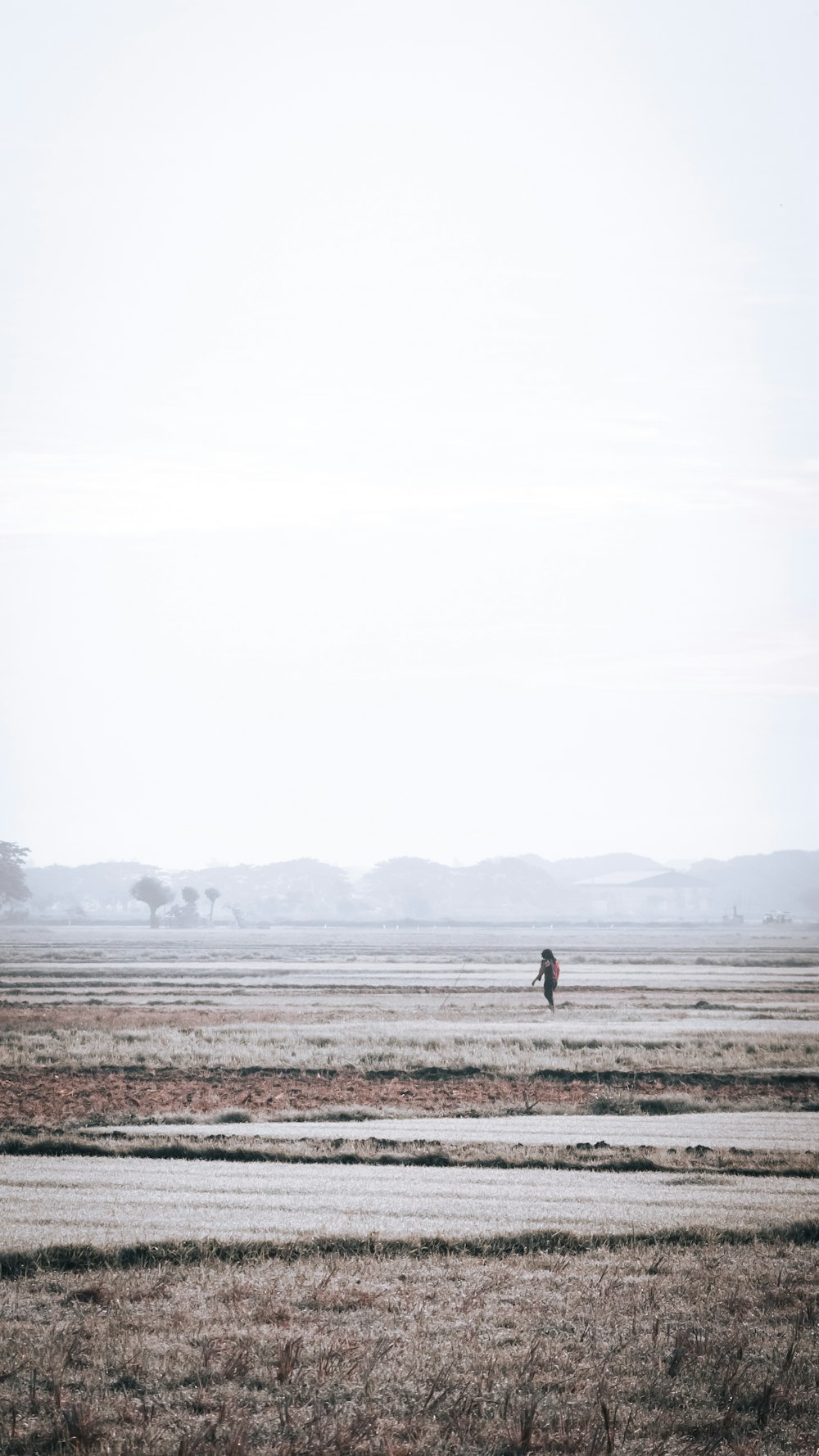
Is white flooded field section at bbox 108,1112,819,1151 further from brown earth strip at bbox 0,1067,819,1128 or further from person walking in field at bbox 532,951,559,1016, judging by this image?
person walking in field at bbox 532,951,559,1016

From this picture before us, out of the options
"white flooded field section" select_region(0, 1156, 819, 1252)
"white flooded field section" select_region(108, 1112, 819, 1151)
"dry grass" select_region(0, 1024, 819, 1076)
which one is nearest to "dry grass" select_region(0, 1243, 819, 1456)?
"white flooded field section" select_region(0, 1156, 819, 1252)

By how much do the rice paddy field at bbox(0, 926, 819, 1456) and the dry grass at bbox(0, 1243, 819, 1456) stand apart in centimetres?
2

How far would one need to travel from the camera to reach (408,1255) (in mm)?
11484

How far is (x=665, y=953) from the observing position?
10788 centimetres

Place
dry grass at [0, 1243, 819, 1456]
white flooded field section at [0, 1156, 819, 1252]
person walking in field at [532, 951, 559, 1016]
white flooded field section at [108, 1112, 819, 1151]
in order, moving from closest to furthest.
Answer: dry grass at [0, 1243, 819, 1456], white flooded field section at [0, 1156, 819, 1252], white flooded field section at [108, 1112, 819, 1151], person walking in field at [532, 951, 559, 1016]

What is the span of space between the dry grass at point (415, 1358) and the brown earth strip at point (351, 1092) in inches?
416

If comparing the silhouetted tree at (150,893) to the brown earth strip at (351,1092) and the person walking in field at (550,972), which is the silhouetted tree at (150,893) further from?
the brown earth strip at (351,1092)

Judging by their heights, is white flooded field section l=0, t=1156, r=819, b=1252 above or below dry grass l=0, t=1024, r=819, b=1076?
above

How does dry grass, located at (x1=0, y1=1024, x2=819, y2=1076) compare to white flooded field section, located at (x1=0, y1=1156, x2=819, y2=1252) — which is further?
dry grass, located at (x1=0, y1=1024, x2=819, y2=1076)

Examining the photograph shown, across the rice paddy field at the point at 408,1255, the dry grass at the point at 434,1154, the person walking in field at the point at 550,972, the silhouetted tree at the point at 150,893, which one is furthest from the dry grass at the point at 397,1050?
the silhouetted tree at the point at 150,893

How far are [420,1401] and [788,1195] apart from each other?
7319 millimetres

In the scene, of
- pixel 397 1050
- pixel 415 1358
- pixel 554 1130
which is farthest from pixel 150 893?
pixel 415 1358

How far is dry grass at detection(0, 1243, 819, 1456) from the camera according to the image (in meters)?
7.51

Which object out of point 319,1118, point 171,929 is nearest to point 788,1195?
point 319,1118
